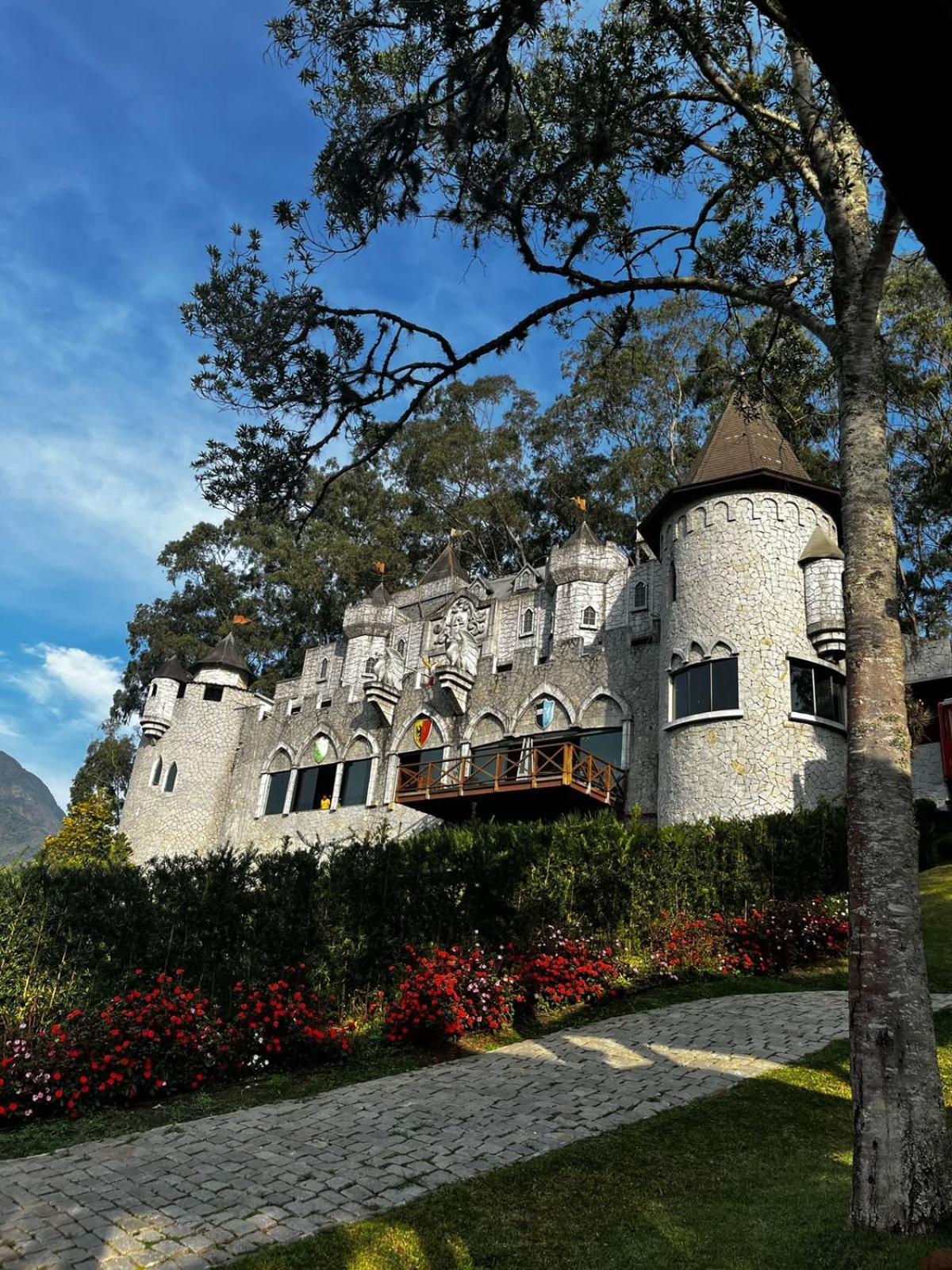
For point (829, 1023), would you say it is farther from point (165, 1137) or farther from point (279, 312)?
point (279, 312)

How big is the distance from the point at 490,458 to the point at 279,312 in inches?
1444

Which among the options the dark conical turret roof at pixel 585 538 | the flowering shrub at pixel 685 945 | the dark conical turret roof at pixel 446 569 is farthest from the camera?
the dark conical turret roof at pixel 446 569

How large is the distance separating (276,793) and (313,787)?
2.00m

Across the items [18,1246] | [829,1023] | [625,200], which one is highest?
[625,200]

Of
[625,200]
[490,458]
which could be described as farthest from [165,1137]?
[490,458]

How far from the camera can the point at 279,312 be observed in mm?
9922

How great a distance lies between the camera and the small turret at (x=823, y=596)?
69.4 ft

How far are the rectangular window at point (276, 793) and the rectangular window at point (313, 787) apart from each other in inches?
25.6

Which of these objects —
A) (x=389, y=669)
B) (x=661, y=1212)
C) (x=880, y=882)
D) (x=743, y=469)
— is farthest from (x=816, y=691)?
(x=661, y=1212)

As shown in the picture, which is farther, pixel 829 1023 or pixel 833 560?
pixel 833 560

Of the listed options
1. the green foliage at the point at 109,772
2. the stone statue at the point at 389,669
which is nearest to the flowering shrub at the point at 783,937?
the stone statue at the point at 389,669

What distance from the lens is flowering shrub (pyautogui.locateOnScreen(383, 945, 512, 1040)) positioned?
11.0 meters

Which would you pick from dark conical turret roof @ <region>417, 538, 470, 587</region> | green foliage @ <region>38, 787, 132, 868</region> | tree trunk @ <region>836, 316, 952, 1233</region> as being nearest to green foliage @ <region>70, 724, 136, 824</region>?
green foliage @ <region>38, 787, 132, 868</region>

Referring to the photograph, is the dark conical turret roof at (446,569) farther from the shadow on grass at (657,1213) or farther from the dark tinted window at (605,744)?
the shadow on grass at (657,1213)
